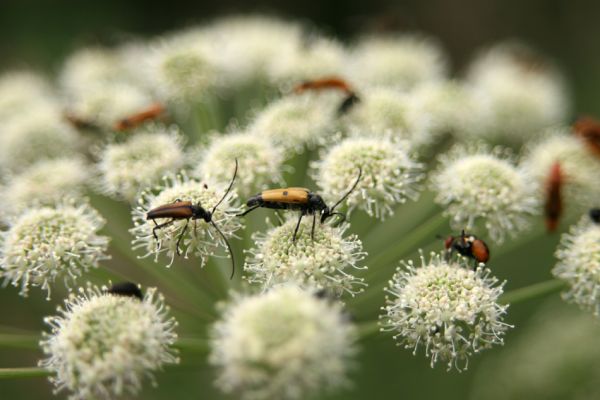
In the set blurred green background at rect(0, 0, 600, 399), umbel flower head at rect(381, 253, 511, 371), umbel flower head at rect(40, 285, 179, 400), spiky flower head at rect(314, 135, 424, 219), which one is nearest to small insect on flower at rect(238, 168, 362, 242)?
spiky flower head at rect(314, 135, 424, 219)

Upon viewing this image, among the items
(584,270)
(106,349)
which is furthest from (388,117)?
(106,349)

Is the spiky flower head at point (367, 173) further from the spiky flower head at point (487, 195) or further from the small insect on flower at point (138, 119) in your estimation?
the small insect on flower at point (138, 119)

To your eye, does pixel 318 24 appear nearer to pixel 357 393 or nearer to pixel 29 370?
Answer: pixel 357 393

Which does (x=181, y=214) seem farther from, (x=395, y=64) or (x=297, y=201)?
(x=395, y=64)

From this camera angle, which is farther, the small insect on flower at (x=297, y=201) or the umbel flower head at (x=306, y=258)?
the small insect on flower at (x=297, y=201)

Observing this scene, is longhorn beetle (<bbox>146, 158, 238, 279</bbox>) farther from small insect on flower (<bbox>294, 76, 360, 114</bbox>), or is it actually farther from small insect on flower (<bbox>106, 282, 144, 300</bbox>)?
small insect on flower (<bbox>294, 76, 360, 114</bbox>)

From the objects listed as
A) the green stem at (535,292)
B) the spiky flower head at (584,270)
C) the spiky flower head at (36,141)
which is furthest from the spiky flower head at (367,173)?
the spiky flower head at (36,141)
